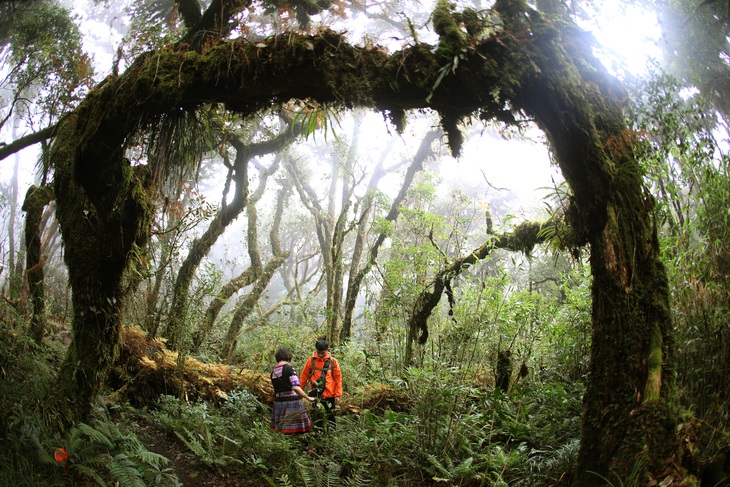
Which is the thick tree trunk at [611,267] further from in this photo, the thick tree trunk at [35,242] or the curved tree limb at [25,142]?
the curved tree limb at [25,142]

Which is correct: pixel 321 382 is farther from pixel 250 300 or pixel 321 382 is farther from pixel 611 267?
pixel 250 300

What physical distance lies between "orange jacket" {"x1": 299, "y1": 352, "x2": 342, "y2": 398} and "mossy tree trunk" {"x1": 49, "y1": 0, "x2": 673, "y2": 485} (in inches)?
108

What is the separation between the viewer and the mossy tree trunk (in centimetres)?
259

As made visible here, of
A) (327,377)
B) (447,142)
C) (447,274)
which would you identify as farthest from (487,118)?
(327,377)

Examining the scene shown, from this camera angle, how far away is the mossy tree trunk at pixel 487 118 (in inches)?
102

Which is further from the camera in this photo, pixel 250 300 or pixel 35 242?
pixel 250 300

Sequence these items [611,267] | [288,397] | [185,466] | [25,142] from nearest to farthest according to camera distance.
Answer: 1. [611,267]
2. [185,466]
3. [288,397]
4. [25,142]

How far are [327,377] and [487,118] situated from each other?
416 cm

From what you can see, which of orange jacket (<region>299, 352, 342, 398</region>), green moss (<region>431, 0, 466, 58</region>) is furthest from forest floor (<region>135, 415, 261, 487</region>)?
green moss (<region>431, 0, 466, 58</region>)

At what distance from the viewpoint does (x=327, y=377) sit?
5.95 metres

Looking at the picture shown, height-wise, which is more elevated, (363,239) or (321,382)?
(363,239)

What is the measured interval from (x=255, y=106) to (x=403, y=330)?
16.0 ft

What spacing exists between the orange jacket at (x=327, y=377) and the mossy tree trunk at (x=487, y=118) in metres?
2.73

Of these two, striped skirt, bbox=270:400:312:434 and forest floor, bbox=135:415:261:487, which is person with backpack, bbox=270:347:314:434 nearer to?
striped skirt, bbox=270:400:312:434
